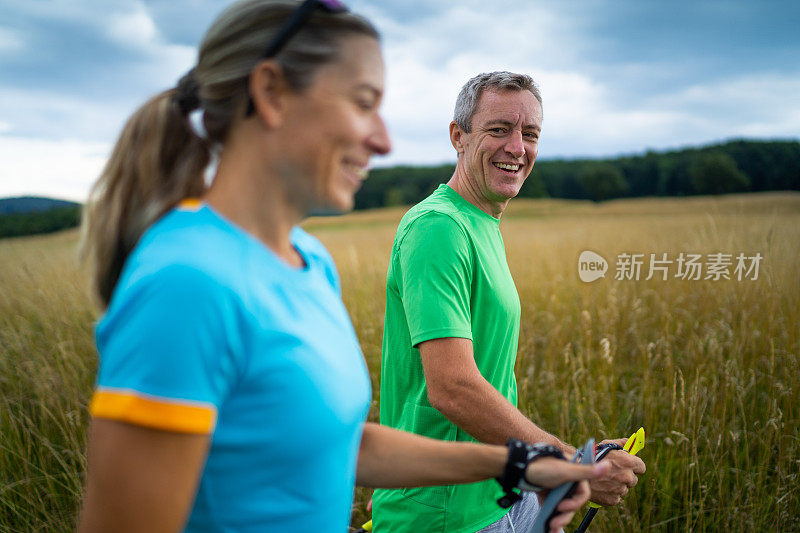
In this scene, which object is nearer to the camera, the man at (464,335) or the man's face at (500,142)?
the man at (464,335)

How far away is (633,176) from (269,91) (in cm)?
5718

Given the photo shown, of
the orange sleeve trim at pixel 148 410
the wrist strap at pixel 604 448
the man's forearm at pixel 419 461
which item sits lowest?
the wrist strap at pixel 604 448

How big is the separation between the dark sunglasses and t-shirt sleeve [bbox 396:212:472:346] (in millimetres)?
823

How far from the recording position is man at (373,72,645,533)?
60.4 inches

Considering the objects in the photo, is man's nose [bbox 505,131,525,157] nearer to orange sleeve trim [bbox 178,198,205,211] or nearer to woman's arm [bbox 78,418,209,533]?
orange sleeve trim [bbox 178,198,205,211]

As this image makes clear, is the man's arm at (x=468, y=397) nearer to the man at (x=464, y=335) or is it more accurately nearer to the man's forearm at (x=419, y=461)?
the man at (x=464, y=335)

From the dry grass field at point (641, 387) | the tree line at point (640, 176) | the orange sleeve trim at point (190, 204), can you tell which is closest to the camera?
the orange sleeve trim at point (190, 204)

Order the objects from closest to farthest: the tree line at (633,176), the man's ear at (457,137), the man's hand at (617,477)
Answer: the man's hand at (617,477)
the man's ear at (457,137)
the tree line at (633,176)

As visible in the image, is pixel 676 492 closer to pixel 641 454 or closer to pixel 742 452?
pixel 641 454

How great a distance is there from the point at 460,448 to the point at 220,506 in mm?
536

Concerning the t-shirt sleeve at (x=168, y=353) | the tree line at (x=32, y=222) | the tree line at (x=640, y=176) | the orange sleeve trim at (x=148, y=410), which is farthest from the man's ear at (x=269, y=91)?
the tree line at (x=640, y=176)

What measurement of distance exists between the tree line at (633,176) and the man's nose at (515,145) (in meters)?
41.4

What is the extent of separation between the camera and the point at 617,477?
1.48m

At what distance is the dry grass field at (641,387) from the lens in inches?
104
